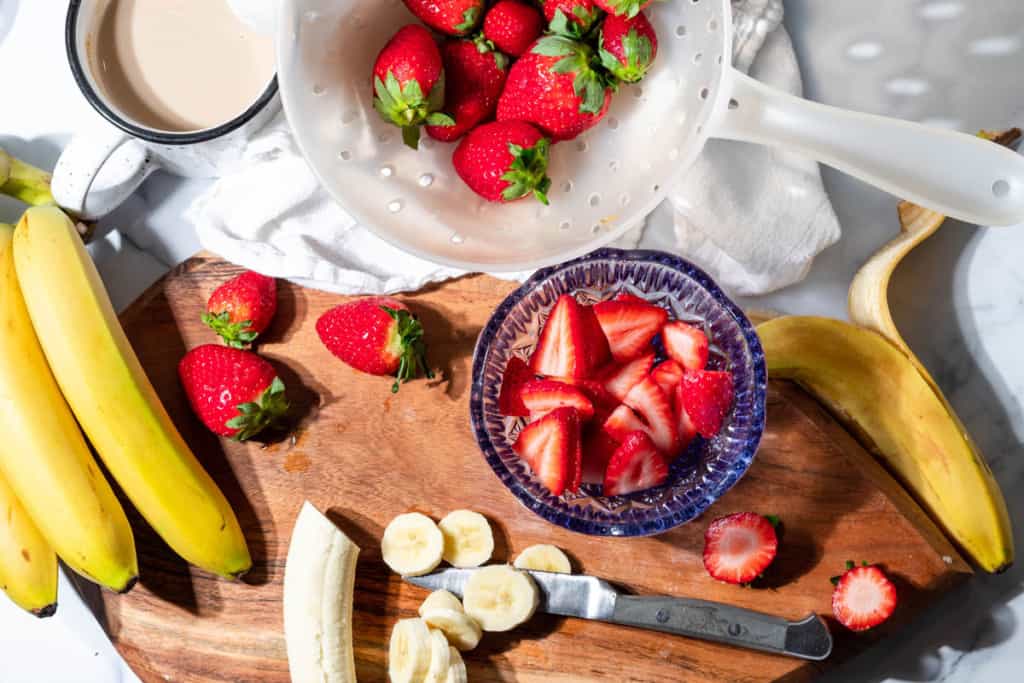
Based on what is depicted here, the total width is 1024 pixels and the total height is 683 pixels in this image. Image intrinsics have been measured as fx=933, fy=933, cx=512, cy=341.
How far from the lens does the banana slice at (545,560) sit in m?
1.15

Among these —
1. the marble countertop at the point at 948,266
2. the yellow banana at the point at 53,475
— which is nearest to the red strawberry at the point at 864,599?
the marble countertop at the point at 948,266

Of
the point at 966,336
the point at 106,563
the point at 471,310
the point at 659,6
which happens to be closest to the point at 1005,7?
the point at 966,336

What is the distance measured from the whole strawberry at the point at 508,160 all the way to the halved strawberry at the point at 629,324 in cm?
18

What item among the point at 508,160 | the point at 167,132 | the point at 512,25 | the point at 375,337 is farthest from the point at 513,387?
the point at 167,132

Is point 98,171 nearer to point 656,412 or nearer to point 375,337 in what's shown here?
point 375,337

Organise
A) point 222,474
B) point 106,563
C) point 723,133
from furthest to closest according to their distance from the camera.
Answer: point 222,474
point 106,563
point 723,133

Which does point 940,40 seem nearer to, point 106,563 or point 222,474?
point 222,474

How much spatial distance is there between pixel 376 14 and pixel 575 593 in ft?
2.30

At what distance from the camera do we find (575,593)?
1126 millimetres

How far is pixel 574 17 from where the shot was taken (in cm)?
94

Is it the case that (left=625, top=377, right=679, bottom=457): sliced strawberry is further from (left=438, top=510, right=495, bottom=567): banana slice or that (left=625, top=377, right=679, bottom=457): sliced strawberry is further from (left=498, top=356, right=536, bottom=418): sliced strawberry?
(left=438, top=510, right=495, bottom=567): banana slice

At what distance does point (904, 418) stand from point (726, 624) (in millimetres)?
329

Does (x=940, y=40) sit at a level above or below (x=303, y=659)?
above

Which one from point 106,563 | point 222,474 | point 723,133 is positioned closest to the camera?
point 723,133
